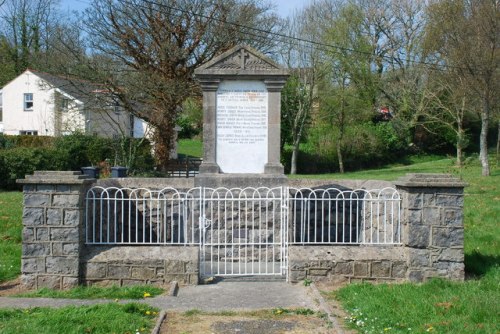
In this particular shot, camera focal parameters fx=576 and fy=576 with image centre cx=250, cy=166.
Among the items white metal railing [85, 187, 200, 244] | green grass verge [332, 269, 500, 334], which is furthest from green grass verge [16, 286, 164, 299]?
green grass verge [332, 269, 500, 334]

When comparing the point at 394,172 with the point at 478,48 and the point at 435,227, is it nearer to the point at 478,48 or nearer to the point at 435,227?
the point at 478,48

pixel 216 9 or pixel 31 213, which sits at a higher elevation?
pixel 216 9

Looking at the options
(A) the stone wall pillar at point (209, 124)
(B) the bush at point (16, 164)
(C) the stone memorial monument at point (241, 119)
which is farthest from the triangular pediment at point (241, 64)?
(B) the bush at point (16, 164)

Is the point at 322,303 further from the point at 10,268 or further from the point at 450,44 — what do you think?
the point at 450,44

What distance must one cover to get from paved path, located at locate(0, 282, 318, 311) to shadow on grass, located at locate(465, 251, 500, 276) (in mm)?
2624

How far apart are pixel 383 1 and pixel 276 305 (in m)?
35.8

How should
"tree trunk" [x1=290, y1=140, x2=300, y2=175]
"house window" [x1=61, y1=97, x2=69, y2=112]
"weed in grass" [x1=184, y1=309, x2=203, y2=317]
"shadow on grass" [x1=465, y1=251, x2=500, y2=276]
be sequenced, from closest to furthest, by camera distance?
1. "weed in grass" [x1=184, y1=309, x2=203, y2=317]
2. "shadow on grass" [x1=465, y1=251, x2=500, y2=276]
3. "house window" [x1=61, y1=97, x2=69, y2=112]
4. "tree trunk" [x1=290, y1=140, x2=300, y2=175]

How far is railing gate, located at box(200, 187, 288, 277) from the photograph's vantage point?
8555 millimetres

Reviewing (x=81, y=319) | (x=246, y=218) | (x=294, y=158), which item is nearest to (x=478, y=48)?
(x=294, y=158)

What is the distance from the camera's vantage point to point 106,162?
90.5ft

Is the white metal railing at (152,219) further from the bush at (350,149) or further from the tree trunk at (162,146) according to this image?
the bush at (350,149)

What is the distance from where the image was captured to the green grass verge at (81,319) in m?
5.56

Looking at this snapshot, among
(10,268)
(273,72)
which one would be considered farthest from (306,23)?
(10,268)

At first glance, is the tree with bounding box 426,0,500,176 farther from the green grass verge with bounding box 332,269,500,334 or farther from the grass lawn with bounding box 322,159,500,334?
the green grass verge with bounding box 332,269,500,334
